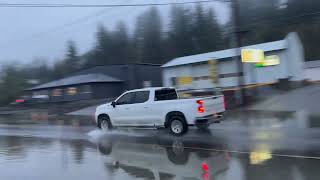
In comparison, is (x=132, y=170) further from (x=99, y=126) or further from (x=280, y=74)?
(x=280, y=74)

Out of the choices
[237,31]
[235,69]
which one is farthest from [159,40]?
[237,31]

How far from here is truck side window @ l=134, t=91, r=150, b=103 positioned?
17047 mm

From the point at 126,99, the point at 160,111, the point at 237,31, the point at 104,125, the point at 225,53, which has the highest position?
the point at 225,53

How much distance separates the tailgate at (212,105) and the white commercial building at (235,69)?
26.3m

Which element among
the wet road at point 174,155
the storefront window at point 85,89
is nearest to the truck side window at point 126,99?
the wet road at point 174,155

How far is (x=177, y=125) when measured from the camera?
16.1 m

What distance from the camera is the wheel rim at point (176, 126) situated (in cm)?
1603

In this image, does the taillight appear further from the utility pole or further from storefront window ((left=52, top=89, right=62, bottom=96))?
storefront window ((left=52, top=89, right=62, bottom=96))

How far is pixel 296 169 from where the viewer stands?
28.3ft

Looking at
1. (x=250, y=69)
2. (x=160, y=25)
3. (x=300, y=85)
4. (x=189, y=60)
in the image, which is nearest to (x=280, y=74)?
(x=250, y=69)

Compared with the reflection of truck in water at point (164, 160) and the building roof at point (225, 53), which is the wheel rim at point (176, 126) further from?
the building roof at point (225, 53)

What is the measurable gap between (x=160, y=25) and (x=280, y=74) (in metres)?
44.2

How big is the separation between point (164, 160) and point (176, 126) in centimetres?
539

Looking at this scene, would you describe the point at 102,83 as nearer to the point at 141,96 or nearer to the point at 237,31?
the point at 237,31
